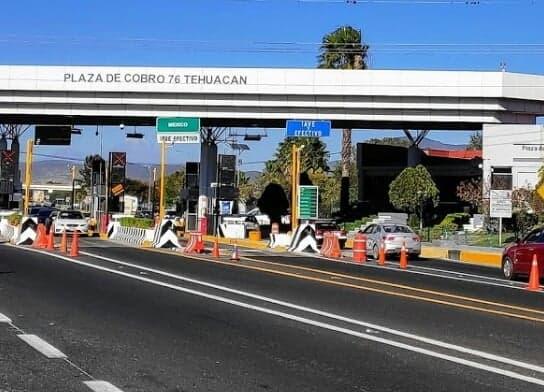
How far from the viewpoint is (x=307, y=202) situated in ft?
127

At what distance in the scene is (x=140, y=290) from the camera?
53.6 ft

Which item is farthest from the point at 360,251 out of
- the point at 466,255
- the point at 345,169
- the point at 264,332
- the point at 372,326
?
the point at 345,169

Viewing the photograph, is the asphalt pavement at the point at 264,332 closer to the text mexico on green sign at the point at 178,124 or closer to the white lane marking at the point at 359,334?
the white lane marking at the point at 359,334

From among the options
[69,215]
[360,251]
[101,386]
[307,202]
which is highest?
[307,202]

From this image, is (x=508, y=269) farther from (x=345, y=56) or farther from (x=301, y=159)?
(x=301, y=159)

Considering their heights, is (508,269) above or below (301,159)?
below

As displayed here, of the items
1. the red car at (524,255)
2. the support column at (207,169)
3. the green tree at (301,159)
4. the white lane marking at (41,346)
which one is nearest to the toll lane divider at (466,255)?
the red car at (524,255)

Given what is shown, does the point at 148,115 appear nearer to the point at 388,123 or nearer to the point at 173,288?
the point at 388,123

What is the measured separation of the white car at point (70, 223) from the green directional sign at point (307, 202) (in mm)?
11631

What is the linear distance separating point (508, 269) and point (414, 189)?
88.1ft

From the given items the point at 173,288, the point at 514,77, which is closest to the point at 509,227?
the point at 514,77

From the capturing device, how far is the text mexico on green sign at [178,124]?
37.8 metres

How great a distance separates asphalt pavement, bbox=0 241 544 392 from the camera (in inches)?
330

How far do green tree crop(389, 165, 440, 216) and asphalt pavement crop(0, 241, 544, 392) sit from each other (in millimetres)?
28859
